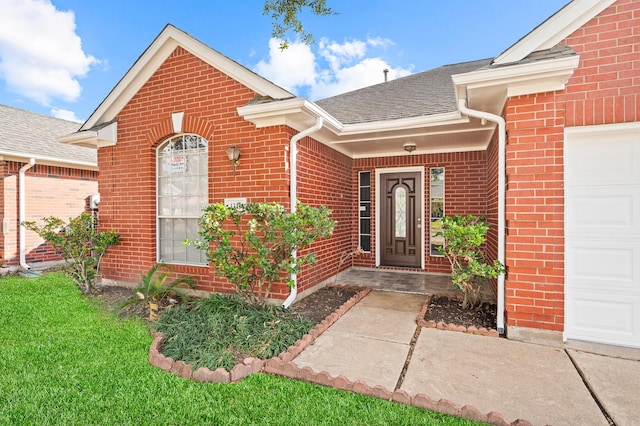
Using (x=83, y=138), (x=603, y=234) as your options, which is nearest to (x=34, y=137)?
(x=83, y=138)

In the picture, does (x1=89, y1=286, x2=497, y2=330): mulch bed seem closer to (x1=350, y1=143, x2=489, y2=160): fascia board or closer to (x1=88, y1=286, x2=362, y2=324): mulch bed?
(x1=88, y1=286, x2=362, y2=324): mulch bed

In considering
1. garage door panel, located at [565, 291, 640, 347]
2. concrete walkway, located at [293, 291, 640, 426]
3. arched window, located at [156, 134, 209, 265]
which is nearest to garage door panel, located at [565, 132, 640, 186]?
garage door panel, located at [565, 291, 640, 347]

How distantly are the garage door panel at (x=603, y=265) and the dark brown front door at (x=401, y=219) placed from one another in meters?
3.66

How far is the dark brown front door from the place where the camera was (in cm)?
720

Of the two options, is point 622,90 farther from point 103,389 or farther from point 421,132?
point 103,389

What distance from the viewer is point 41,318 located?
432 cm

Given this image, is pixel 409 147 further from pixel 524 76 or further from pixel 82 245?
pixel 82 245

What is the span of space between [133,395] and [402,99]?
642 centimetres

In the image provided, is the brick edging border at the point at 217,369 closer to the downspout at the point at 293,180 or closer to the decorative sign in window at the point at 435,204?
the downspout at the point at 293,180

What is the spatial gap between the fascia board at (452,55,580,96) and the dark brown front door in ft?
12.0

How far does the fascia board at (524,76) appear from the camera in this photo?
3211 mm

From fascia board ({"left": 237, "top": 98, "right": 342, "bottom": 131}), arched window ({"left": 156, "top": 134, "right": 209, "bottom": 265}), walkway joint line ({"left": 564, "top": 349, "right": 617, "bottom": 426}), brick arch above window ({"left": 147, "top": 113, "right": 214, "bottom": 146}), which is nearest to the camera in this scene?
walkway joint line ({"left": 564, "top": 349, "right": 617, "bottom": 426})

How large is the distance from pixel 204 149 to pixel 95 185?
6.68 m

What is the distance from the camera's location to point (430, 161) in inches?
275
